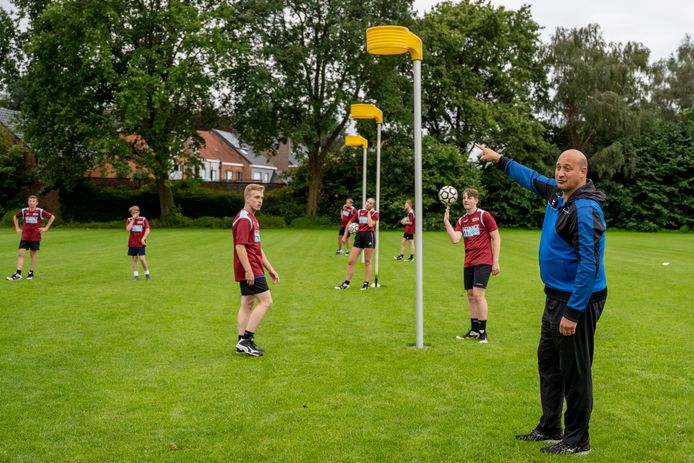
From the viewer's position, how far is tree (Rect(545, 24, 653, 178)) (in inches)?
1961

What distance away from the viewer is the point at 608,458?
5.03 m

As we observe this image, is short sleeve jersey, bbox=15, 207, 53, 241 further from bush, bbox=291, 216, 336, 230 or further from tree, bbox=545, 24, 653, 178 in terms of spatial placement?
tree, bbox=545, 24, 653, 178

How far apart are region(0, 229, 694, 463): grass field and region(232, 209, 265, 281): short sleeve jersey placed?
108 centimetres

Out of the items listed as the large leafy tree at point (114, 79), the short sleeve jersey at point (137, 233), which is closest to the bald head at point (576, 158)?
the short sleeve jersey at point (137, 233)

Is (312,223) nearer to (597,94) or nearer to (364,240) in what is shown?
(597,94)

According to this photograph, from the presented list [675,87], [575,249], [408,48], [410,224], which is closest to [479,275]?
[408,48]

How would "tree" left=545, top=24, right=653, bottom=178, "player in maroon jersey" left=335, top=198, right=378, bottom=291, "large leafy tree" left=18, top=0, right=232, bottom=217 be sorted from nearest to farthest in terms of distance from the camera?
"player in maroon jersey" left=335, top=198, right=378, bottom=291, "large leafy tree" left=18, top=0, right=232, bottom=217, "tree" left=545, top=24, right=653, bottom=178

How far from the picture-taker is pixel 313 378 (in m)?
7.34

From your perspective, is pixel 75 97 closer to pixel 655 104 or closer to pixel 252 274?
pixel 252 274

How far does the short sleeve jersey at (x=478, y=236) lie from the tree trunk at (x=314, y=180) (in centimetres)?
3792

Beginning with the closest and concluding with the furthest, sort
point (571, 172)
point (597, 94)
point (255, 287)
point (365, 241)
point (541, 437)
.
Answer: point (571, 172) < point (541, 437) < point (255, 287) < point (365, 241) < point (597, 94)

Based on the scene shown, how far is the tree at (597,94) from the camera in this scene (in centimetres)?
4981

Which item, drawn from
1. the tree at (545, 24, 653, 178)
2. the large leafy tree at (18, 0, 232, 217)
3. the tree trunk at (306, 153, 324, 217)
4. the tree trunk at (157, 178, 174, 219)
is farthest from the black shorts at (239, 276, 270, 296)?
the tree at (545, 24, 653, 178)

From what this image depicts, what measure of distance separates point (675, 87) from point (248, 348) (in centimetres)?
6023
